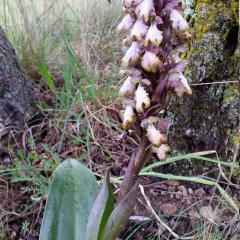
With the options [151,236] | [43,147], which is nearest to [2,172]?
[43,147]

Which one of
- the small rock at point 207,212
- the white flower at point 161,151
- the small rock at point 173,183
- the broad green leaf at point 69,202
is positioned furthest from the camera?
the small rock at point 173,183

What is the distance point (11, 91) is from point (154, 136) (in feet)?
4.13

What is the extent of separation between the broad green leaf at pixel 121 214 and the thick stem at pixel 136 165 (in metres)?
0.02

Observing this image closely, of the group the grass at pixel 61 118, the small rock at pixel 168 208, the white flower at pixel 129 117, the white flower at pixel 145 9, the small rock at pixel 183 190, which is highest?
the white flower at pixel 145 9

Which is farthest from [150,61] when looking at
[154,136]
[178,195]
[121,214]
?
[178,195]

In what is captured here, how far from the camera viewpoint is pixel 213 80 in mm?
1932

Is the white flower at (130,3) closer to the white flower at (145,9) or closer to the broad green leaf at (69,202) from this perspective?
the white flower at (145,9)

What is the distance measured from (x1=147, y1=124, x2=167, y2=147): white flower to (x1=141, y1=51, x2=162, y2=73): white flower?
0.14 metres

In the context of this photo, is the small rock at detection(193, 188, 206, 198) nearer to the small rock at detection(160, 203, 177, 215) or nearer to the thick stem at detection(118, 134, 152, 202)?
the small rock at detection(160, 203, 177, 215)

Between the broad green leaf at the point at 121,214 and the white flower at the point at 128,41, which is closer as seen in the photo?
the white flower at the point at 128,41

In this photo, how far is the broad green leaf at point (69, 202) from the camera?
1.52m

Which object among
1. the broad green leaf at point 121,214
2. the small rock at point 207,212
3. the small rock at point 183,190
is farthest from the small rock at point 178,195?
the broad green leaf at point 121,214

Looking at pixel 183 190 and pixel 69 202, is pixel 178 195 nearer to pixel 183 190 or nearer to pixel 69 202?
pixel 183 190

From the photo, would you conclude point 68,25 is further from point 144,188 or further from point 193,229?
point 193,229
